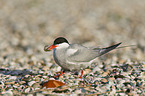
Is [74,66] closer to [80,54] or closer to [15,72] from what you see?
[80,54]

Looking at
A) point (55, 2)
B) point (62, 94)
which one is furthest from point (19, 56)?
point (55, 2)

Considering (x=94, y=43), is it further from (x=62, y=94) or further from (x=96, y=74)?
(x=62, y=94)

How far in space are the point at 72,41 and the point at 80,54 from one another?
4.95 meters

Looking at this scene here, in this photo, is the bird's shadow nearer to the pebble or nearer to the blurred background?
the pebble

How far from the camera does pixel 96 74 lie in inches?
215

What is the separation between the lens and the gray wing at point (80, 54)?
15.9ft

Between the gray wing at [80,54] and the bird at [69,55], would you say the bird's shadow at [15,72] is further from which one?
the gray wing at [80,54]

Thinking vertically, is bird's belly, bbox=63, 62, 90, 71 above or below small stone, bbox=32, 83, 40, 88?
above

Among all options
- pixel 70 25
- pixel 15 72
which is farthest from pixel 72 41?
pixel 15 72

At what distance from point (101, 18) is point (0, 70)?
27.5 ft

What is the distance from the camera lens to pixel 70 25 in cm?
1177

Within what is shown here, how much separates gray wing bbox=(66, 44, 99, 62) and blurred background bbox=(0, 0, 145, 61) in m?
2.46

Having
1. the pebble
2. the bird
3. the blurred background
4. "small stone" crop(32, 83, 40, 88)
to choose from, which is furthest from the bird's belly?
the blurred background

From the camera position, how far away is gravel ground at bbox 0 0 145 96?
4613 millimetres
